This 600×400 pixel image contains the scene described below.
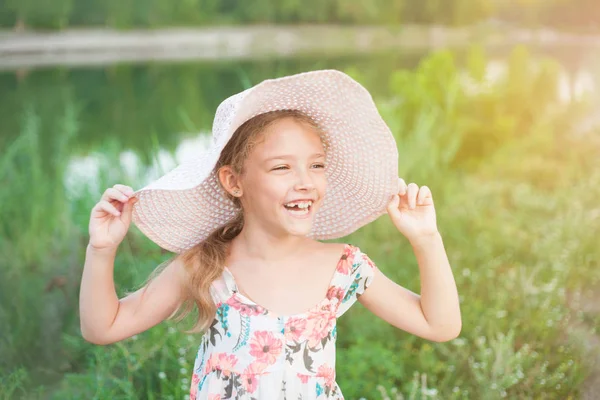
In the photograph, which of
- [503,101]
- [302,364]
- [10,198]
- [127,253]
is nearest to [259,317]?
[302,364]

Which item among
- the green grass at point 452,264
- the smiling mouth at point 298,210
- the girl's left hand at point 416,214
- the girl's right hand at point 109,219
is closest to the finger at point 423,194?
the girl's left hand at point 416,214

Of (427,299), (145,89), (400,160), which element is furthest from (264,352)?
(145,89)

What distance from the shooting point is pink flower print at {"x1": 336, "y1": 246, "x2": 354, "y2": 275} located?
1.61 m

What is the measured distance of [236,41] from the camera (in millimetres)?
8461

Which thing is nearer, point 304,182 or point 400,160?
point 304,182

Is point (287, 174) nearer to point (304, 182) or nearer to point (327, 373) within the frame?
point (304, 182)

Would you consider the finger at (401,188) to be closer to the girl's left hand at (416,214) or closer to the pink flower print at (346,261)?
the girl's left hand at (416,214)

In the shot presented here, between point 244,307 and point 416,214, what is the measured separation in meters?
0.37

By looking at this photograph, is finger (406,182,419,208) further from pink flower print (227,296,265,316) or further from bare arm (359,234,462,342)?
pink flower print (227,296,265,316)

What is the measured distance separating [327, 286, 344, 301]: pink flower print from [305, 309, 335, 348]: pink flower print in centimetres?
3

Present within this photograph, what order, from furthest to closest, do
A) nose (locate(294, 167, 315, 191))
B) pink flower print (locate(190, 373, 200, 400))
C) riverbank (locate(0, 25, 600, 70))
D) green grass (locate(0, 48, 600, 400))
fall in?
riverbank (locate(0, 25, 600, 70))
green grass (locate(0, 48, 600, 400))
pink flower print (locate(190, 373, 200, 400))
nose (locate(294, 167, 315, 191))

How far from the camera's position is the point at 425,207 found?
5.18 ft

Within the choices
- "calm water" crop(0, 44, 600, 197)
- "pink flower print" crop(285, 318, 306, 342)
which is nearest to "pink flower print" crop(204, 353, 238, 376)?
"pink flower print" crop(285, 318, 306, 342)

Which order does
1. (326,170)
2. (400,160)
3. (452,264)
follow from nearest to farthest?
1. (326,170)
2. (452,264)
3. (400,160)
